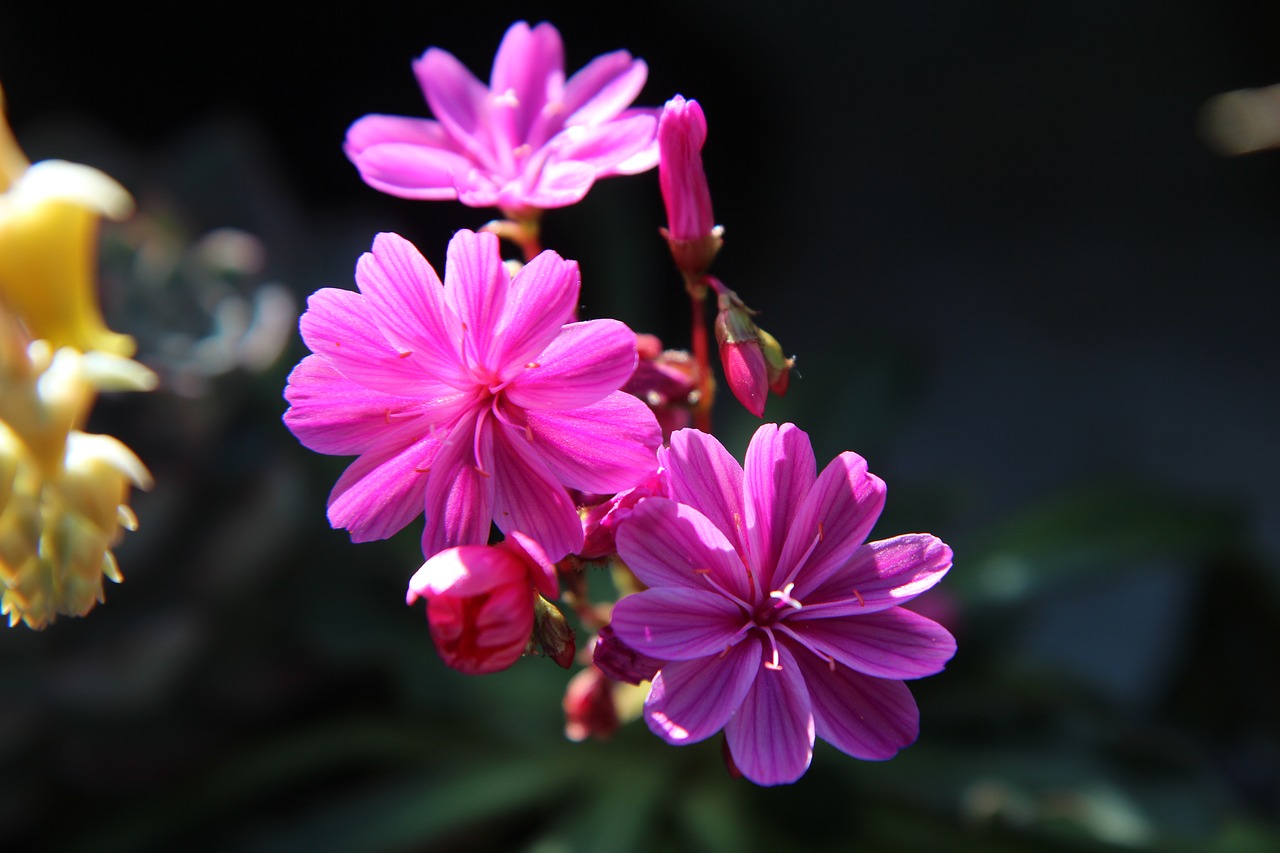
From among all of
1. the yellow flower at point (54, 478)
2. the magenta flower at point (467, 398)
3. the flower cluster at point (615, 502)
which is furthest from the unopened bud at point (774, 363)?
the yellow flower at point (54, 478)

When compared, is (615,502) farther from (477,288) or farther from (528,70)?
(528,70)

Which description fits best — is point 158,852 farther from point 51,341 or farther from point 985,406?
point 985,406

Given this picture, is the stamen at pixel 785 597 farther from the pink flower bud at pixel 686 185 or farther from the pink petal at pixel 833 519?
the pink flower bud at pixel 686 185

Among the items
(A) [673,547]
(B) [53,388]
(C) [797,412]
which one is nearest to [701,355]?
(A) [673,547]

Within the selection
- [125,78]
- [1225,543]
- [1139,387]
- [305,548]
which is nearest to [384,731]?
[305,548]

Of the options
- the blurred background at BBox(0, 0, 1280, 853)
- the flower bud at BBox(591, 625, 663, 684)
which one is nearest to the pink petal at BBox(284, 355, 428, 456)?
the flower bud at BBox(591, 625, 663, 684)

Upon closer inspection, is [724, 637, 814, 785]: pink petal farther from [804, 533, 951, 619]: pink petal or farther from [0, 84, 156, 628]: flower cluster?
[0, 84, 156, 628]: flower cluster
